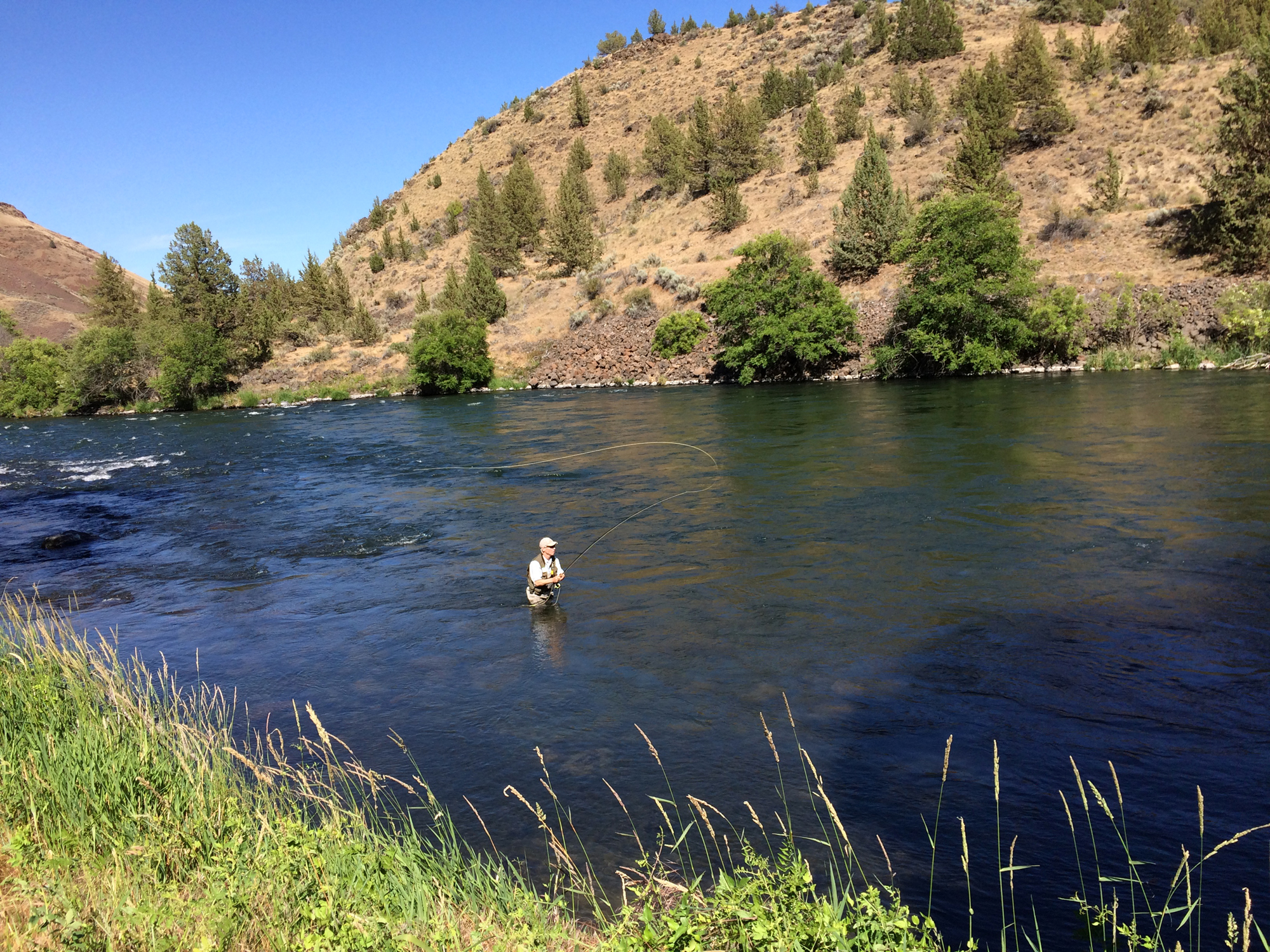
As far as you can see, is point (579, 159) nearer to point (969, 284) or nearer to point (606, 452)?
point (969, 284)

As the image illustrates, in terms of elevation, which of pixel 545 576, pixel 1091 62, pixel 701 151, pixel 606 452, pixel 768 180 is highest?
pixel 1091 62

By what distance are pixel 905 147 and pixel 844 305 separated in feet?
81.2

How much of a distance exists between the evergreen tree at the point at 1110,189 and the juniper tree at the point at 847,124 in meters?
21.2

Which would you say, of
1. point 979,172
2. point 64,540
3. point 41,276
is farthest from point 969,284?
point 41,276

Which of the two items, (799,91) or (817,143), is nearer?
(817,143)

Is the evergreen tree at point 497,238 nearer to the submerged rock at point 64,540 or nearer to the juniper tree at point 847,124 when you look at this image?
the juniper tree at point 847,124

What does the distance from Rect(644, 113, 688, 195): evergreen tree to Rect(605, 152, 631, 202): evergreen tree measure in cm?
221

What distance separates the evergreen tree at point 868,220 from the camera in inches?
1836

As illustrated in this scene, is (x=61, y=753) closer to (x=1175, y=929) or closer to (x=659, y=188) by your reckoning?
(x=1175, y=929)

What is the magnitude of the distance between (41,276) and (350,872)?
160 meters

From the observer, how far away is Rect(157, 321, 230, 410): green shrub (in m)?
52.4

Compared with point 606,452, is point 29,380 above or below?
above

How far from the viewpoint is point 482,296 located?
6031 centimetres

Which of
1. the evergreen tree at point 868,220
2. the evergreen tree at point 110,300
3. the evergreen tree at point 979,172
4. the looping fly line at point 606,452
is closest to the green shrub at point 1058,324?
the evergreen tree at point 979,172
